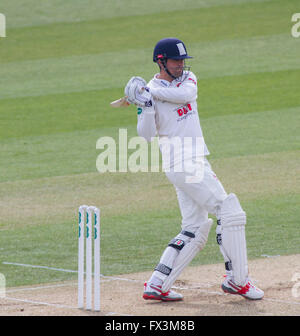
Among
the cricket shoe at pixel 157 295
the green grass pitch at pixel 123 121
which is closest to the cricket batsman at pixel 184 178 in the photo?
the cricket shoe at pixel 157 295

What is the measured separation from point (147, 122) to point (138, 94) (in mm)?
237

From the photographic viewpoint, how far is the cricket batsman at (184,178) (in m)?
6.24

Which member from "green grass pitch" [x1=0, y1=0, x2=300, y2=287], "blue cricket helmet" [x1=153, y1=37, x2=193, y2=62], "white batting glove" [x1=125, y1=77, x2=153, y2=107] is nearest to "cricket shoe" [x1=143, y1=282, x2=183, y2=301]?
"green grass pitch" [x1=0, y1=0, x2=300, y2=287]

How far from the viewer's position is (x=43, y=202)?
34.5ft

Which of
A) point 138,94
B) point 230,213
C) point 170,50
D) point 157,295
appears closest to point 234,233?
point 230,213

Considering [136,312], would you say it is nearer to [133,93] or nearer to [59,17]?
[133,93]

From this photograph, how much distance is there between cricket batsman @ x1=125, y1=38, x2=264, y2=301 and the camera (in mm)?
6238

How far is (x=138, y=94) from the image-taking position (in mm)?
6238

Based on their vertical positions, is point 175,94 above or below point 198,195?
above

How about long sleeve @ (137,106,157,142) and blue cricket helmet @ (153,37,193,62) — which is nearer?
long sleeve @ (137,106,157,142)

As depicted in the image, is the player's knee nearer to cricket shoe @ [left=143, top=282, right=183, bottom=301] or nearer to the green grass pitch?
cricket shoe @ [left=143, top=282, right=183, bottom=301]

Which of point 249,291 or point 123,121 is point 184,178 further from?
point 123,121

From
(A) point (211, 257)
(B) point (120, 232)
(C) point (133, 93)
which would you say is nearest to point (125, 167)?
(B) point (120, 232)

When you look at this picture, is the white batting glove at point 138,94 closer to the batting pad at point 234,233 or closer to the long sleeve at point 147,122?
the long sleeve at point 147,122
